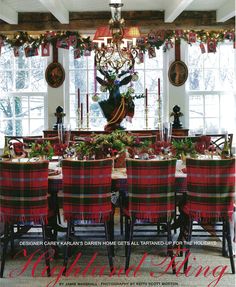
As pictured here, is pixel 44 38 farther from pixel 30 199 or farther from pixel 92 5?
pixel 30 199

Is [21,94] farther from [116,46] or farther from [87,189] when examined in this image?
[87,189]

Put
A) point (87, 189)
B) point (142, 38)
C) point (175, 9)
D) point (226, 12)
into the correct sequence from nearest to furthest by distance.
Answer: point (87, 189)
point (175, 9)
point (226, 12)
point (142, 38)

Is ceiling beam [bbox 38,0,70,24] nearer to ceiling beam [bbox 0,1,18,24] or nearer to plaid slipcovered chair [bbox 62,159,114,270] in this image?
ceiling beam [bbox 0,1,18,24]

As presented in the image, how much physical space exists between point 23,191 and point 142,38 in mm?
3981

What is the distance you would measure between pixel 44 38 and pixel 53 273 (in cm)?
408

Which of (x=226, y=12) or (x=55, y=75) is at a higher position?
(x=226, y=12)

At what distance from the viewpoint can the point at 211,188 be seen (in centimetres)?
329

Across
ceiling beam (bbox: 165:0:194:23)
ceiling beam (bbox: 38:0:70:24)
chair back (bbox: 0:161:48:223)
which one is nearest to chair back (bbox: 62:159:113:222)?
chair back (bbox: 0:161:48:223)

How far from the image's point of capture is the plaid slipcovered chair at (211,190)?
3.26m

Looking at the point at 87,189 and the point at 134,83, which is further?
the point at 134,83

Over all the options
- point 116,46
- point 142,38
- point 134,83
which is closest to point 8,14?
point 116,46

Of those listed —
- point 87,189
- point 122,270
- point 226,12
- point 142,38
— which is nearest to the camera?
point 87,189

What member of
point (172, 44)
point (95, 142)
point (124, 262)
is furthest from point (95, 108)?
point (124, 262)

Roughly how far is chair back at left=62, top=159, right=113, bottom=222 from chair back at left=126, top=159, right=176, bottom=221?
0.56 feet
